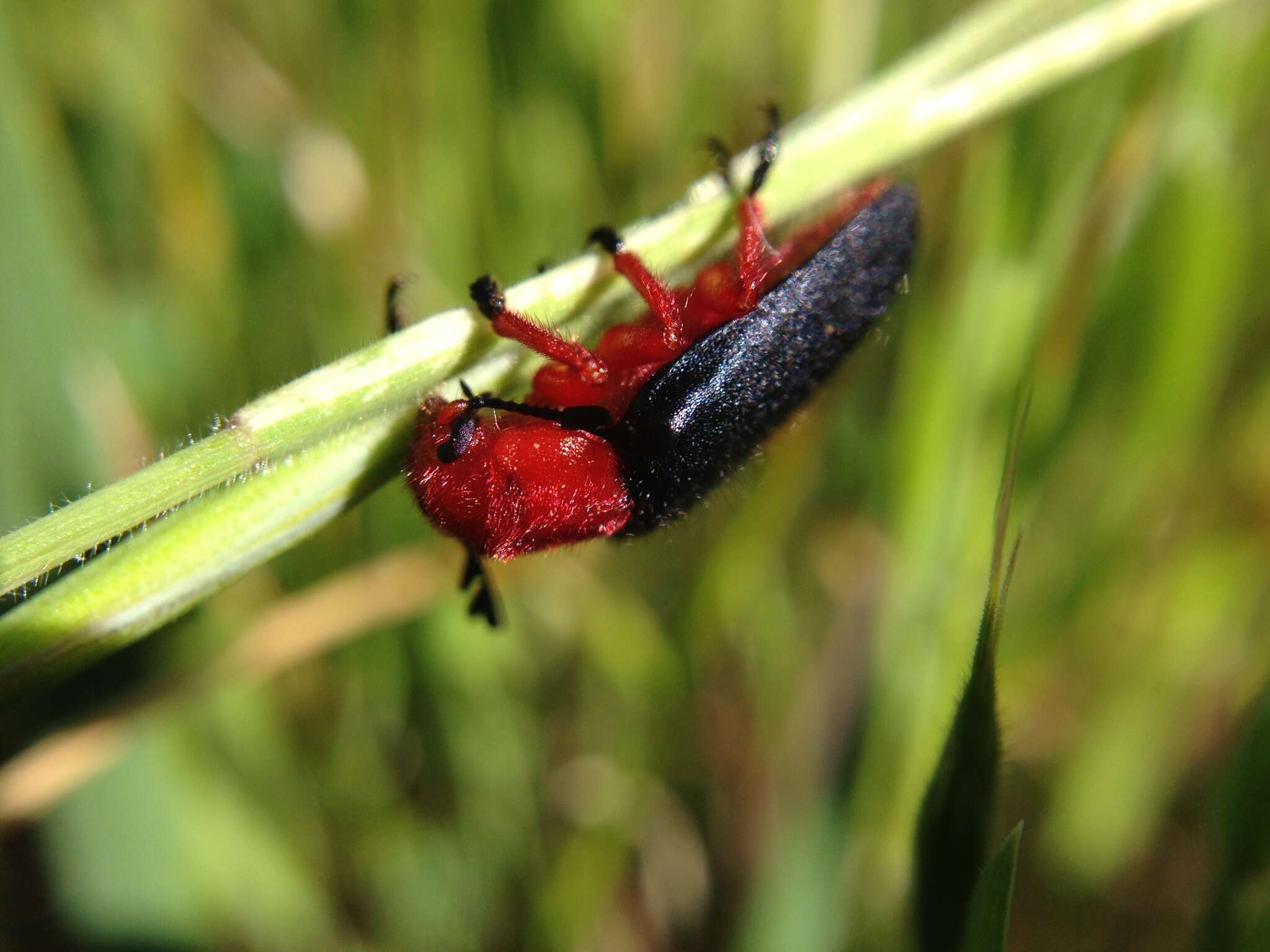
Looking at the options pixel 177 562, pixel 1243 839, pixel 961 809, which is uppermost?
pixel 177 562

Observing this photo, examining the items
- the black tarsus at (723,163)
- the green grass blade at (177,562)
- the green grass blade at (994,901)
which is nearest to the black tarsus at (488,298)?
the green grass blade at (177,562)

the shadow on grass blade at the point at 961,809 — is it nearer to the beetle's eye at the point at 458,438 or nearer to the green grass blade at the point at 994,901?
the green grass blade at the point at 994,901

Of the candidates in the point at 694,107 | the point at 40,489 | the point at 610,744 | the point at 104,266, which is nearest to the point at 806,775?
the point at 610,744

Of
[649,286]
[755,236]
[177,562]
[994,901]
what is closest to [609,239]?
[649,286]

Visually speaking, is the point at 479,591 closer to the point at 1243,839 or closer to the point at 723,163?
the point at 723,163

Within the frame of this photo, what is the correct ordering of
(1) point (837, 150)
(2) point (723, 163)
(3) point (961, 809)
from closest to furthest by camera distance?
(3) point (961, 809), (1) point (837, 150), (2) point (723, 163)

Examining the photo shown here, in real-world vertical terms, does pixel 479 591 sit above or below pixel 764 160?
below

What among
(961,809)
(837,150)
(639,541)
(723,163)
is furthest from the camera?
(639,541)

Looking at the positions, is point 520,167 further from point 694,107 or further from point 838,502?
point 838,502
